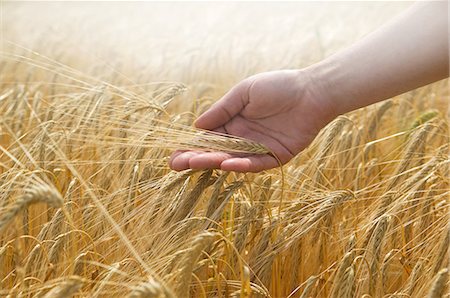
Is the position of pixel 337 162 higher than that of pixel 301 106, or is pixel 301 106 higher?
pixel 301 106

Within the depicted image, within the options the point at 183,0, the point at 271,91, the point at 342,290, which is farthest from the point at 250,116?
the point at 183,0

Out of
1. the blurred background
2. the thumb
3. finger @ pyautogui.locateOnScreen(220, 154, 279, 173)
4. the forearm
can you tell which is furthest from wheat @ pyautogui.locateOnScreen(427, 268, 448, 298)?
the blurred background

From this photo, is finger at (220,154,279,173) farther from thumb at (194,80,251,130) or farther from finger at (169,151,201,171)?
thumb at (194,80,251,130)

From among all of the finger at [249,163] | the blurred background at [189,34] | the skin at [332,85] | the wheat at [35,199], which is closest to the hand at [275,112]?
the skin at [332,85]

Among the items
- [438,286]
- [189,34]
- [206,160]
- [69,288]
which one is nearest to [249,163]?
[206,160]

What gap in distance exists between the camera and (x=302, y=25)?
7207mm

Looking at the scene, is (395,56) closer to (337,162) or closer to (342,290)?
(337,162)

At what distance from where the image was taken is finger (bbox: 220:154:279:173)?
66.8 inches

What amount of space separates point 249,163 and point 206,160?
123 mm

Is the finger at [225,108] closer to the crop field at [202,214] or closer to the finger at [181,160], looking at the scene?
the crop field at [202,214]

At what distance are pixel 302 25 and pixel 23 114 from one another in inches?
196

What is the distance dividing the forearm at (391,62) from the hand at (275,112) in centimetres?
5

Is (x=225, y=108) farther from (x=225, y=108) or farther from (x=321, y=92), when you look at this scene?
(x=321, y=92)

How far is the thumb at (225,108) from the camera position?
79.2 inches
